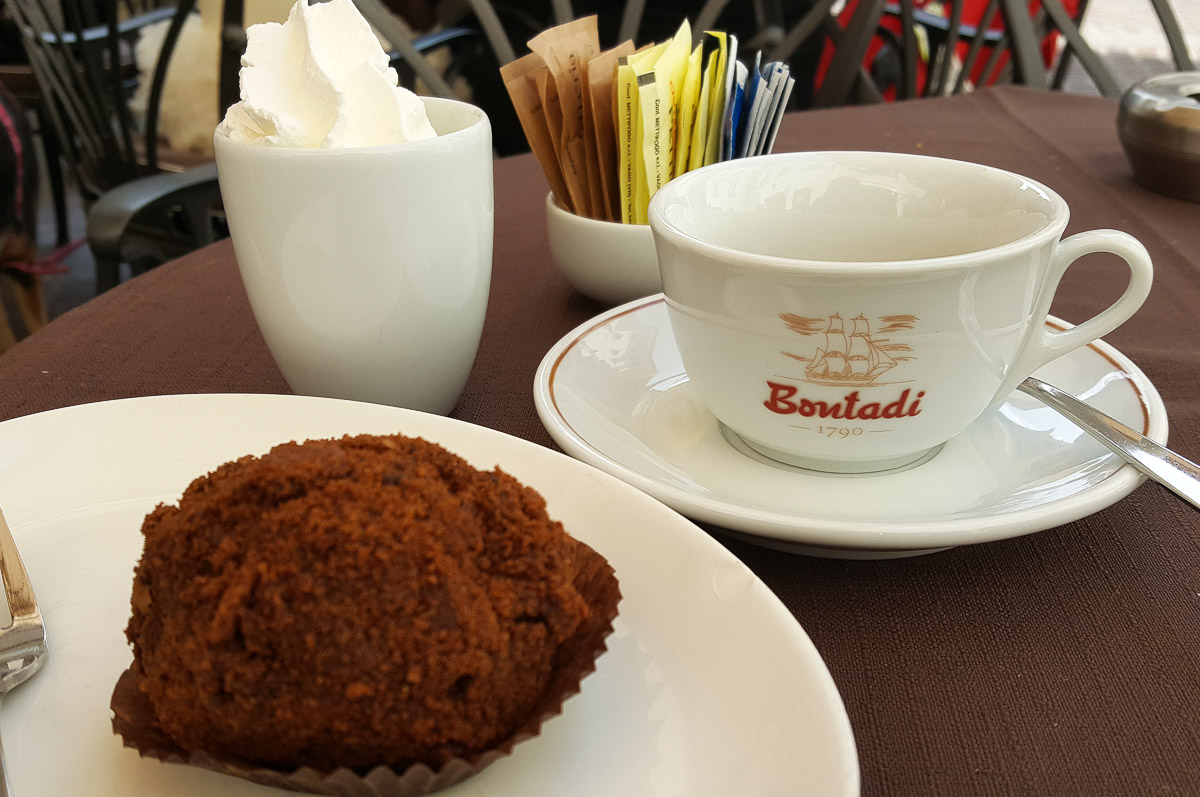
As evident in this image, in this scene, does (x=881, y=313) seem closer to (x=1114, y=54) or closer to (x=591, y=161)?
(x=591, y=161)

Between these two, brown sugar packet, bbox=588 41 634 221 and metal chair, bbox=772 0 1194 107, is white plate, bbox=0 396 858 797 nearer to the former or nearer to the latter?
brown sugar packet, bbox=588 41 634 221

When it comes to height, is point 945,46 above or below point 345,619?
below

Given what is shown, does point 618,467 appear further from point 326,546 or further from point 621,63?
point 621,63

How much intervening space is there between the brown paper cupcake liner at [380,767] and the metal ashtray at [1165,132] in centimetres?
95

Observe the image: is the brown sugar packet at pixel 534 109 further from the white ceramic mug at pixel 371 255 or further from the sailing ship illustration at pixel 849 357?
the sailing ship illustration at pixel 849 357

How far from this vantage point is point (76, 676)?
41cm

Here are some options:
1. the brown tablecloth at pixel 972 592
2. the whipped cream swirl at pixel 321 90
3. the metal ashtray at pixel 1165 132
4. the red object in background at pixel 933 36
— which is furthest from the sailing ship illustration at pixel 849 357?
the red object in background at pixel 933 36

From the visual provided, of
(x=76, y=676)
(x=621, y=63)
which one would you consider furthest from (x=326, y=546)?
(x=621, y=63)

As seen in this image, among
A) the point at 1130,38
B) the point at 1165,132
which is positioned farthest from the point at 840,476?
the point at 1130,38

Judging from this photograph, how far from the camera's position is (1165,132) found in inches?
40.1

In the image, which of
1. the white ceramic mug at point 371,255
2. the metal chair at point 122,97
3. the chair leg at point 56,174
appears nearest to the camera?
the white ceramic mug at point 371,255

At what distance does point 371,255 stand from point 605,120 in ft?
0.94

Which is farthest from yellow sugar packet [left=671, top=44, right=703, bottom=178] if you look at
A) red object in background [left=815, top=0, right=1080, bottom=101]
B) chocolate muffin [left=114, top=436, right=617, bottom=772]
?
red object in background [left=815, top=0, right=1080, bottom=101]

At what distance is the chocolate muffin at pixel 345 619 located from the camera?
0.34 metres
